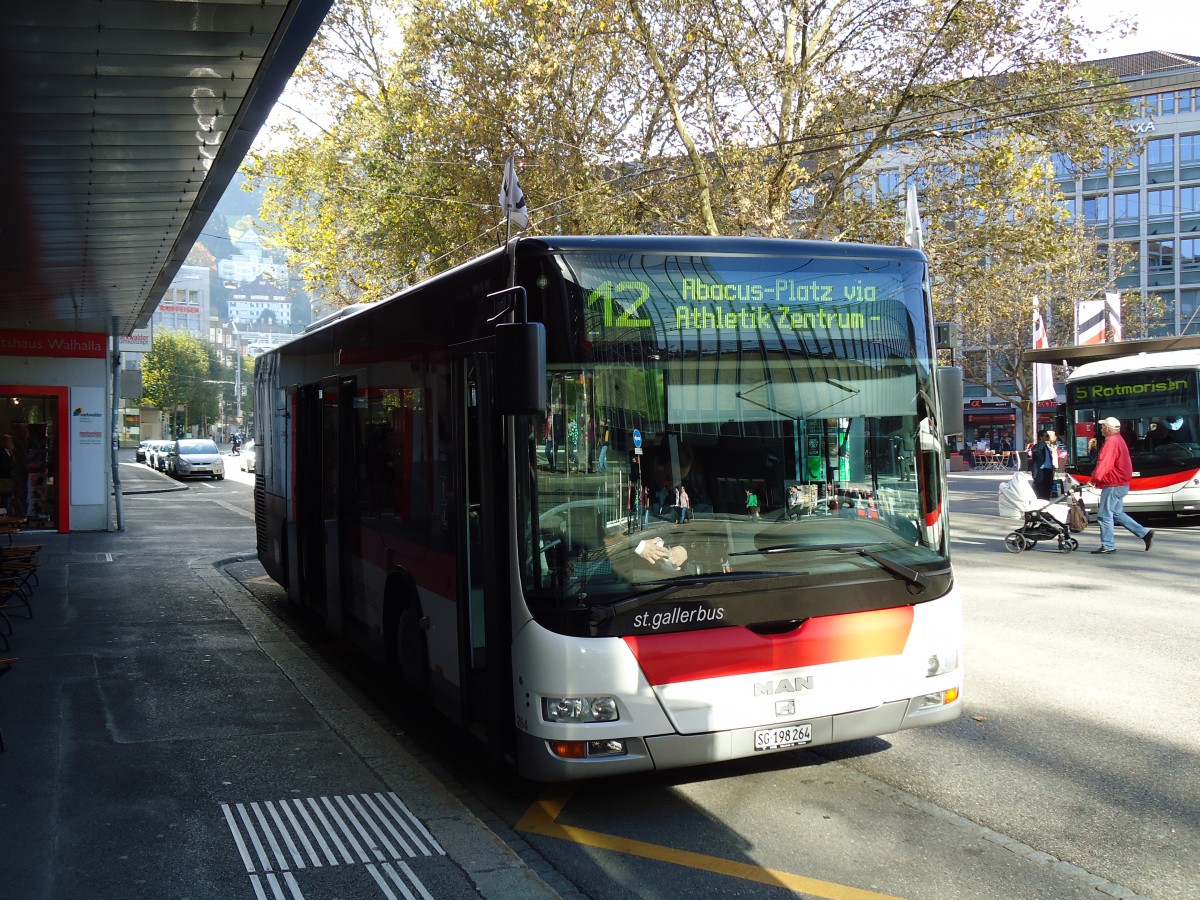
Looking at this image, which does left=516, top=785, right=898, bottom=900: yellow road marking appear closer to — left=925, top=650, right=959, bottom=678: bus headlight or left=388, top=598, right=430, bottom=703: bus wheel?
left=388, top=598, right=430, bottom=703: bus wheel

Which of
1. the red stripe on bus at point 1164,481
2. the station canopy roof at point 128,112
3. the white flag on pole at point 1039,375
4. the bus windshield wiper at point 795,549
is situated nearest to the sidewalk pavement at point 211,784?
the bus windshield wiper at point 795,549

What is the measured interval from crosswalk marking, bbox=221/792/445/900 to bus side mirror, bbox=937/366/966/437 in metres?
3.35

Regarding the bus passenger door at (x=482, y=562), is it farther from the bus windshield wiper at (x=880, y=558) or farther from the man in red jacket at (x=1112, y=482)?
the man in red jacket at (x=1112, y=482)

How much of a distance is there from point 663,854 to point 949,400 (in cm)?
283

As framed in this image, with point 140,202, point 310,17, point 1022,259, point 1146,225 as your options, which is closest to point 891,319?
point 310,17

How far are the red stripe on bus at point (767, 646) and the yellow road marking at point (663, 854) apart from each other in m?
0.74

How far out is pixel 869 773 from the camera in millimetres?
5957

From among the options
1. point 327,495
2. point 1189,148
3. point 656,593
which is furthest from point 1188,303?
point 656,593

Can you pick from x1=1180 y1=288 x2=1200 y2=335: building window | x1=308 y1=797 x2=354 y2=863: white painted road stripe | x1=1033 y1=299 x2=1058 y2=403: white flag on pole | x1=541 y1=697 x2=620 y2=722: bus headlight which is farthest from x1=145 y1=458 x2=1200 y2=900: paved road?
x1=1180 y1=288 x2=1200 y2=335: building window

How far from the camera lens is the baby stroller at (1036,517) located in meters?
16.0

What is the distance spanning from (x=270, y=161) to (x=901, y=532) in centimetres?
2853

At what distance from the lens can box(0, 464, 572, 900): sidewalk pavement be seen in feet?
15.1

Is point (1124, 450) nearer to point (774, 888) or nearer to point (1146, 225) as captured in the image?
point (774, 888)

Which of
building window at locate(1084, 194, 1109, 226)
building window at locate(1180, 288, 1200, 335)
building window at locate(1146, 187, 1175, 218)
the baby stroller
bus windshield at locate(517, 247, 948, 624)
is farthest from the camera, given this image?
building window at locate(1084, 194, 1109, 226)
